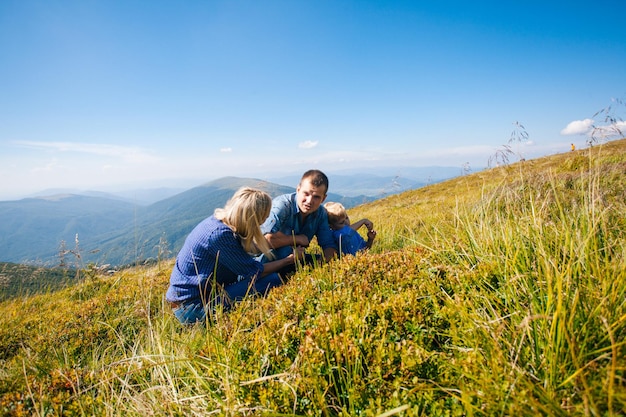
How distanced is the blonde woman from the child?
1952 mm

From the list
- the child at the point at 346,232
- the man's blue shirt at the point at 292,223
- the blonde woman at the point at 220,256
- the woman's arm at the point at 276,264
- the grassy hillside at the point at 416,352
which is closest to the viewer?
the grassy hillside at the point at 416,352

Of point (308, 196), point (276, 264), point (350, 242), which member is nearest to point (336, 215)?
point (350, 242)

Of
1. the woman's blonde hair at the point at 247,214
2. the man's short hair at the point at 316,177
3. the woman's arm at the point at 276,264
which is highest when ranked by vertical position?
the man's short hair at the point at 316,177

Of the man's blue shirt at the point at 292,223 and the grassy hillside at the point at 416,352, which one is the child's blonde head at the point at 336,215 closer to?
the man's blue shirt at the point at 292,223

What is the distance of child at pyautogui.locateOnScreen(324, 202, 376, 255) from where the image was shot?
615 cm

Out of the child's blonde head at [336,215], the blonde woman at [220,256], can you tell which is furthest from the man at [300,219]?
the blonde woman at [220,256]

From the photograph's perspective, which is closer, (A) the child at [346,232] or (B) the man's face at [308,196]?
(B) the man's face at [308,196]

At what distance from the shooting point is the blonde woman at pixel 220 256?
4.17 metres

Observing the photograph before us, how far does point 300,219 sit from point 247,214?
183 cm

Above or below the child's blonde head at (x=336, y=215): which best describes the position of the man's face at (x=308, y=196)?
above

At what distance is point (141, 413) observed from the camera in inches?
78.7

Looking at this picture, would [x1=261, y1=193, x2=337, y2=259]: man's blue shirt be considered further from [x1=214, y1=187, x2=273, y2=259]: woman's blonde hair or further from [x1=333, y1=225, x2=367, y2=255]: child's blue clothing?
[x1=214, y1=187, x2=273, y2=259]: woman's blonde hair

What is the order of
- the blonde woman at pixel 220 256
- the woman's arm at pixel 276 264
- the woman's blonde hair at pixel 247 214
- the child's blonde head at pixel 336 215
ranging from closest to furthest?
the blonde woman at pixel 220 256 → the woman's blonde hair at pixel 247 214 → the woman's arm at pixel 276 264 → the child's blonde head at pixel 336 215

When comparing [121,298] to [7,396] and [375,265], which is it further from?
[375,265]
